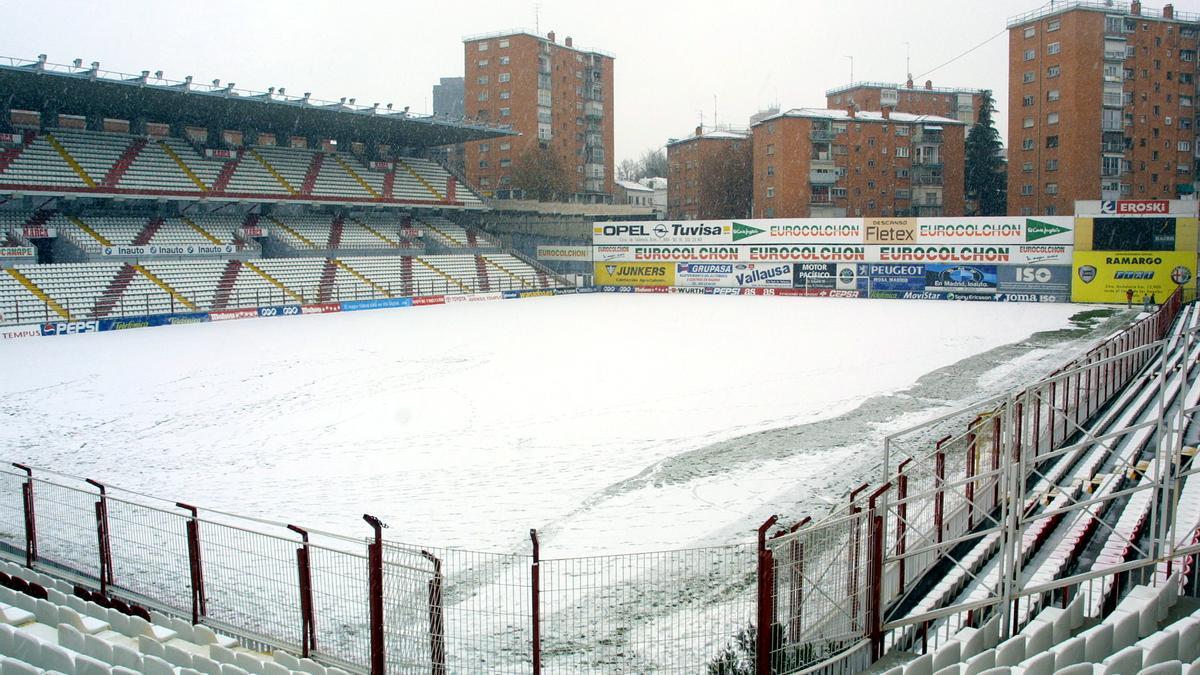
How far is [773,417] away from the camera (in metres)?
15.2

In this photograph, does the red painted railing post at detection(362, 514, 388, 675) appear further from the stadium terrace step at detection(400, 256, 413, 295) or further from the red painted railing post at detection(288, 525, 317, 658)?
the stadium terrace step at detection(400, 256, 413, 295)

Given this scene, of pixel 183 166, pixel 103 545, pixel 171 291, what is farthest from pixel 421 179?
pixel 103 545

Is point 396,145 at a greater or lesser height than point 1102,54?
lesser

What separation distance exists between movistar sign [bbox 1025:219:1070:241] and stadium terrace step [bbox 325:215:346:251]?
32281 mm

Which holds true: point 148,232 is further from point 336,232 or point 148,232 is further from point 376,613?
point 376,613

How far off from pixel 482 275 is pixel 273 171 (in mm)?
11577

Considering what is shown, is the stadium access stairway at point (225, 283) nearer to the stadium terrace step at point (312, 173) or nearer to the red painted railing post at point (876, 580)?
the stadium terrace step at point (312, 173)

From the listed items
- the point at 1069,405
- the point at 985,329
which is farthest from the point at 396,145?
the point at 1069,405

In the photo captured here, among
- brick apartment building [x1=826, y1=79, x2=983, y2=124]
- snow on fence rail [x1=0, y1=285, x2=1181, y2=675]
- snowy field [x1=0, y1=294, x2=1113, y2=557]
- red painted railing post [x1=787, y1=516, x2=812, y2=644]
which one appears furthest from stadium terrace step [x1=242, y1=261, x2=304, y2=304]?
brick apartment building [x1=826, y1=79, x2=983, y2=124]

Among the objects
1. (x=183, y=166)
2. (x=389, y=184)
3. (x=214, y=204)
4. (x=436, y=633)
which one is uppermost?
(x=183, y=166)

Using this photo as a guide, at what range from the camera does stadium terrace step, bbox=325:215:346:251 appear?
1762 inches

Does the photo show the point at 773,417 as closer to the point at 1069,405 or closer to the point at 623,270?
the point at 1069,405

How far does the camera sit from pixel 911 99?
7762cm

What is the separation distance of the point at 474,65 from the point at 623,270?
3357 cm
